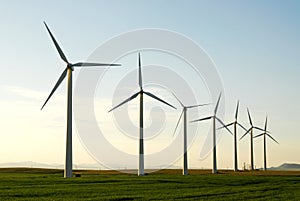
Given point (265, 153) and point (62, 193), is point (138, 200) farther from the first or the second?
point (265, 153)

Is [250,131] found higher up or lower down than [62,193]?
higher up

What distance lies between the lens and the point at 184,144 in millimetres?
107312

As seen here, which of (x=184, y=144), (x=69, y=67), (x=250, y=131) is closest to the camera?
(x=69, y=67)

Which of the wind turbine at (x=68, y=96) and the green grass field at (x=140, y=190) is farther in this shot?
the wind turbine at (x=68, y=96)

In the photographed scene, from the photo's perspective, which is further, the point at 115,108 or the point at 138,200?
the point at 115,108

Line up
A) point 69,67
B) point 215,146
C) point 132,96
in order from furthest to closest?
point 215,146 → point 132,96 → point 69,67

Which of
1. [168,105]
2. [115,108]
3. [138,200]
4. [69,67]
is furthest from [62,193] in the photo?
[168,105]

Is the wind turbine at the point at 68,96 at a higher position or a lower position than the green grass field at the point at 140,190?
higher

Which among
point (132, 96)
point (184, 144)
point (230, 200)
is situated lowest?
point (230, 200)

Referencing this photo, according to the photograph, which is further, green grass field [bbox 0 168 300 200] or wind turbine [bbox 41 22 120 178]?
wind turbine [bbox 41 22 120 178]

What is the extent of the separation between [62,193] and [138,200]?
8673 mm

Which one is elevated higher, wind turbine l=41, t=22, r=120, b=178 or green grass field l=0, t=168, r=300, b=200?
wind turbine l=41, t=22, r=120, b=178

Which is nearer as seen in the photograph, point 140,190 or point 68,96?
point 140,190

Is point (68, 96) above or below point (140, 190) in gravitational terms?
above
